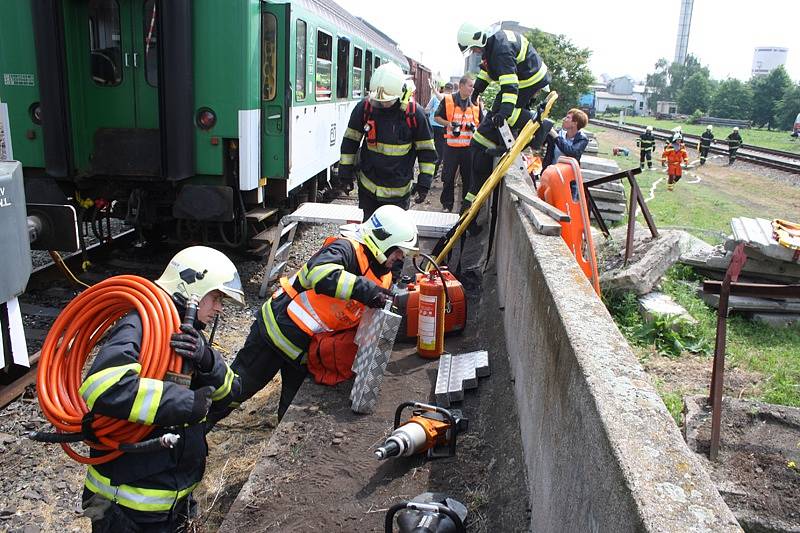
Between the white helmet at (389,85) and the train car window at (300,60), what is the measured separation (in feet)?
5.44

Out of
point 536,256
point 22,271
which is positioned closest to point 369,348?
point 536,256

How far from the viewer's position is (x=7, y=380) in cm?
493

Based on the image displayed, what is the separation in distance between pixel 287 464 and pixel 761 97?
8494 centimetres

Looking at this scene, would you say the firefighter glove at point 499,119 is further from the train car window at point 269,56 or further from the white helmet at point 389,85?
the train car window at point 269,56

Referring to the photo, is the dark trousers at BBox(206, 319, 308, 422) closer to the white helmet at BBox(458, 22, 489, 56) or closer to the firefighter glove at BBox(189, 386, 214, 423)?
the firefighter glove at BBox(189, 386, 214, 423)

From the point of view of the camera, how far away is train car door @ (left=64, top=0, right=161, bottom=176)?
723 cm

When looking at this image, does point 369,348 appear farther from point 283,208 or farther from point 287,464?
point 283,208

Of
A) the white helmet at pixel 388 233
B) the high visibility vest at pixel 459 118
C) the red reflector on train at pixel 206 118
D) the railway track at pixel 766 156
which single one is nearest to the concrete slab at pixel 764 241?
the white helmet at pixel 388 233

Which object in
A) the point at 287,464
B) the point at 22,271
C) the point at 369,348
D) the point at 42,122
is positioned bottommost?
the point at 287,464

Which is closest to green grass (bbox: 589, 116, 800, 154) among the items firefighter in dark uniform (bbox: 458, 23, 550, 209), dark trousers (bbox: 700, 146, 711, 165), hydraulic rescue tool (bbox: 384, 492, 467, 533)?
dark trousers (bbox: 700, 146, 711, 165)

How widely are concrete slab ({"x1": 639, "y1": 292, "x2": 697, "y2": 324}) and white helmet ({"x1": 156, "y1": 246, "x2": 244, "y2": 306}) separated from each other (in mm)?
4522

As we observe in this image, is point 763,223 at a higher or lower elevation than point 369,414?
higher

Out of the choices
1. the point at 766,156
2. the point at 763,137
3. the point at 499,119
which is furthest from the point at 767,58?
the point at 499,119

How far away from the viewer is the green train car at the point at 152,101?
693cm
